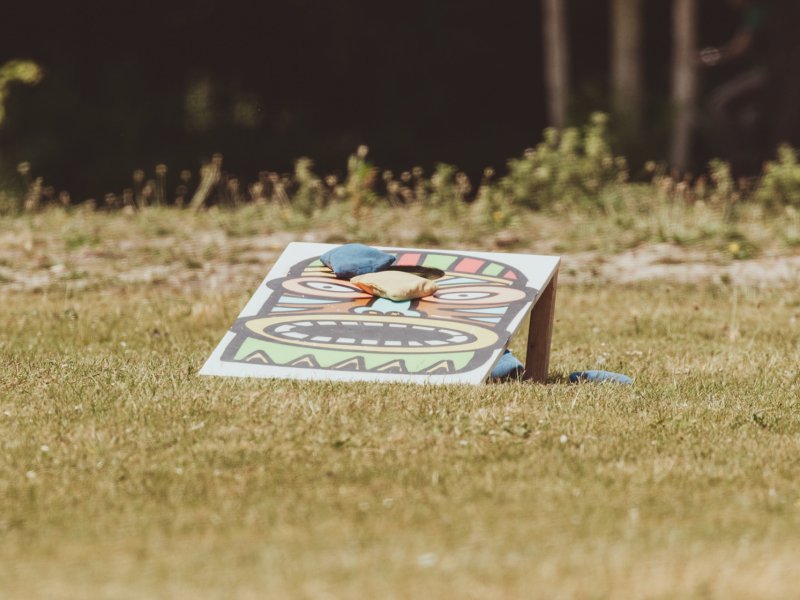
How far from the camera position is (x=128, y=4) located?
21.0 metres

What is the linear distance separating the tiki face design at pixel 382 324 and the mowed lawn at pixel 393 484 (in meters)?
0.21

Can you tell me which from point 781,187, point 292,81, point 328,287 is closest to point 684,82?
point 292,81

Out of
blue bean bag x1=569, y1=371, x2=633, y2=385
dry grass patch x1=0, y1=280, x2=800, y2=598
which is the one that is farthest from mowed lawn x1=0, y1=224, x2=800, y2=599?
blue bean bag x1=569, y1=371, x2=633, y2=385

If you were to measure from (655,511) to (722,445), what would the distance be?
3.13 feet

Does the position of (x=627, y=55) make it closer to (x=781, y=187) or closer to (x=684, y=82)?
(x=684, y=82)

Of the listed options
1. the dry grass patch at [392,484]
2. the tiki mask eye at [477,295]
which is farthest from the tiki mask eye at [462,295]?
the dry grass patch at [392,484]

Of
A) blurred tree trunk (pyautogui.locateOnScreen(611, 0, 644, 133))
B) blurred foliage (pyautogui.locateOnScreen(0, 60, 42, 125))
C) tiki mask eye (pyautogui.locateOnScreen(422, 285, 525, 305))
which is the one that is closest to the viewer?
tiki mask eye (pyautogui.locateOnScreen(422, 285, 525, 305))

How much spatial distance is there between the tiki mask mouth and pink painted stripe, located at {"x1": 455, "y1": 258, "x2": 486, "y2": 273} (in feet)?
2.08

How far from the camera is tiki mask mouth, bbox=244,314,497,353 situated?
19.5 ft

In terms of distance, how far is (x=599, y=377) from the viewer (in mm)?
6418

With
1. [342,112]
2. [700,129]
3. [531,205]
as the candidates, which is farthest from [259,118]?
[531,205]

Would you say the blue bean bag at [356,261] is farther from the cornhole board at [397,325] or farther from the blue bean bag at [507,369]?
the blue bean bag at [507,369]

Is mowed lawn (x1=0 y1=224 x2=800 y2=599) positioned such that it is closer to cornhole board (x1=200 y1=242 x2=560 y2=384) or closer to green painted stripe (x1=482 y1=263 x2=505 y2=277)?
cornhole board (x1=200 y1=242 x2=560 y2=384)

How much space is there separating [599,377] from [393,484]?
87.7 inches
